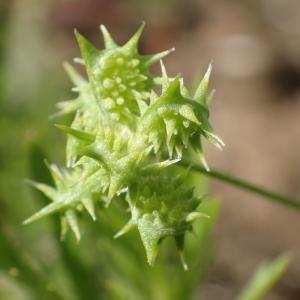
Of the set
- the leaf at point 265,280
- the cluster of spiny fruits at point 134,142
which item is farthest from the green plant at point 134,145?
the leaf at point 265,280

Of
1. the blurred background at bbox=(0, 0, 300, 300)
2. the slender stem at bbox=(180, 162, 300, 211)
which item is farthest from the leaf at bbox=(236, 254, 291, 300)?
the slender stem at bbox=(180, 162, 300, 211)

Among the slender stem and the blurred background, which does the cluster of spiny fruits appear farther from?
the blurred background

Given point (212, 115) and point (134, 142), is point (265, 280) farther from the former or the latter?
point (212, 115)

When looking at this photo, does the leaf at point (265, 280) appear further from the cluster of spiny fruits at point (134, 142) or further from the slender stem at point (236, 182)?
the cluster of spiny fruits at point (134, 142)

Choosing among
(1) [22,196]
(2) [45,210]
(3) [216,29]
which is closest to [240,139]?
(3) [216,29]

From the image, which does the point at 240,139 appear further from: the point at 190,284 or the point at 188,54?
the point at 190,284
